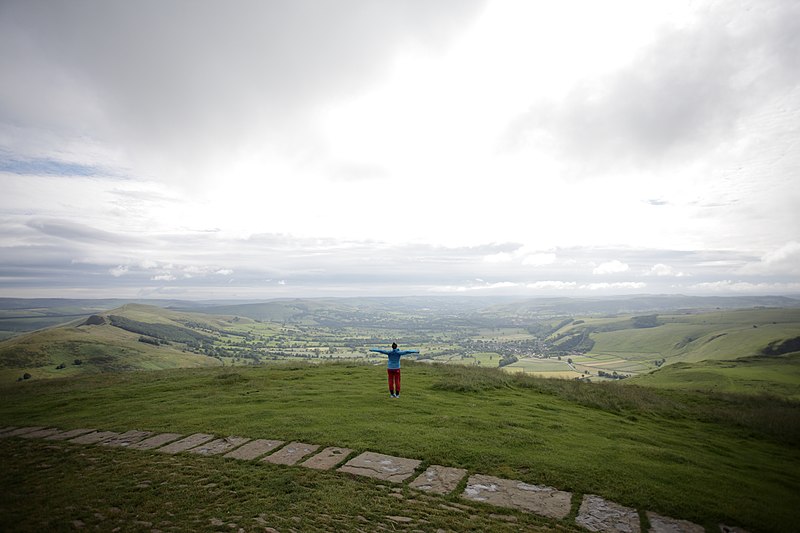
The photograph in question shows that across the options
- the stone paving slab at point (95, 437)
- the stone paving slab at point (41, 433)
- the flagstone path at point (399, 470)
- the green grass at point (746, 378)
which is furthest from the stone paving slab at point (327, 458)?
the green grass at point (746, 378)

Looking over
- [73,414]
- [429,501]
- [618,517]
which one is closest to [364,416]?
[429,501]

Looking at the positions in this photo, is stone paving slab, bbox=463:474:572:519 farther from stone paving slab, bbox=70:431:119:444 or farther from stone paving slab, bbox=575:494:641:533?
stone paving slab, bbox=70:431:119:444

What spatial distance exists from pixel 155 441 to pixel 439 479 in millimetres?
9639

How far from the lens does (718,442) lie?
13.5 meters

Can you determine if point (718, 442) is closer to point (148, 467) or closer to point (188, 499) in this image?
point (188, 499)

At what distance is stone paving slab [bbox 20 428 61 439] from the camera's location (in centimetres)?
1281

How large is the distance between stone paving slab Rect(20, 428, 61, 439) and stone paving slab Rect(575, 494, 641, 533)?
57.7 ft

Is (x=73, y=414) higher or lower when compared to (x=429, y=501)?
lower

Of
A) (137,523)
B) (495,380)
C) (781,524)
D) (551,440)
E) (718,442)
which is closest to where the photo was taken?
(137,523)

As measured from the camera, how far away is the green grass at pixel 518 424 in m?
8.93

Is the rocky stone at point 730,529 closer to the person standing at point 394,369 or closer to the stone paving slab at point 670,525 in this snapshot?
the stone paving slab at point 670,525

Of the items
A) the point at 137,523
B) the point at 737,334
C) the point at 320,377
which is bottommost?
the point at 737,334

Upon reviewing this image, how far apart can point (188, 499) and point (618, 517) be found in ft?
30.7

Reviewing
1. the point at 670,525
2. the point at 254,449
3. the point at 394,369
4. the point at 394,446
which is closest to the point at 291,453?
the point at 254,449
